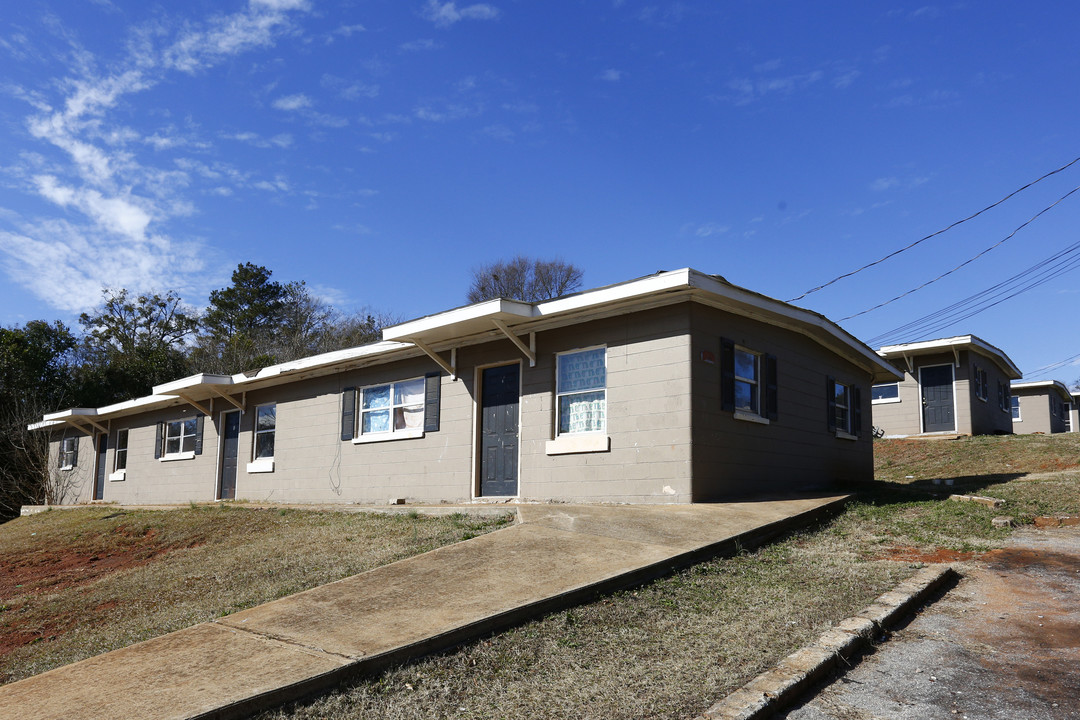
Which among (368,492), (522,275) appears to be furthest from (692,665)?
(522,275)

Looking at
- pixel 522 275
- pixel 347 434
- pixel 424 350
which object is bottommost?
pixel 347 434

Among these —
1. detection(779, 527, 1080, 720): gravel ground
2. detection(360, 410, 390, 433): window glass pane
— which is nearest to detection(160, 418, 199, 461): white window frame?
detection(360, 410, 390, 433): window glass pane

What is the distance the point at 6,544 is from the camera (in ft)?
46.8

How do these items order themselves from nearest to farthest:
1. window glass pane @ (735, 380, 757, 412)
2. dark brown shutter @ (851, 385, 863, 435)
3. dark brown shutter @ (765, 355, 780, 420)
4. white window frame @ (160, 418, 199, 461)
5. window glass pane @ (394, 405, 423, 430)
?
window glass pane @ (735, 380, 757, 412), dark brown shutter @ (765, 355, 780, 420), window glass pane @ (394, 405, 423, 430), dark brown shutter @ (851, 385, 863, 435), white window frame @ (160, 418, 199, 461)

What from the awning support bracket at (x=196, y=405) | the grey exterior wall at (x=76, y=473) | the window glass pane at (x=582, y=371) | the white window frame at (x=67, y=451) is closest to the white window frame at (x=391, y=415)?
the window glass pane at (x=582, y=371)

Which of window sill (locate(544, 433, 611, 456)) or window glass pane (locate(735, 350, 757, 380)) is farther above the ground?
window glass pane (locate(735, 350, 757, 380))

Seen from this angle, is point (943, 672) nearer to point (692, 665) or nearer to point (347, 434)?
point (692, 665)

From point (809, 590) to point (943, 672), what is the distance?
1.62 meters

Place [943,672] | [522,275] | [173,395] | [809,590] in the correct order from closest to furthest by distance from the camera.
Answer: [943,672], [809,590], [173,395], [522,275]

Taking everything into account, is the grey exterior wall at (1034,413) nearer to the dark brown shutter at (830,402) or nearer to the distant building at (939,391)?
the distant building at (939,391)

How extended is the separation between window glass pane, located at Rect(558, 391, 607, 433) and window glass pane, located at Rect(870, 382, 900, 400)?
15624mm

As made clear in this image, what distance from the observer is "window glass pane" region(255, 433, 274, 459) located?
682 inches

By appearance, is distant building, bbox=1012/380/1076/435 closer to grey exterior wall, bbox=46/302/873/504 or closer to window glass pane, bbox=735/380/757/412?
grey exterior wall, bbox=46/302/873/504

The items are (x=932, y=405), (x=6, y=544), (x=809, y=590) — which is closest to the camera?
(x=809, y=590)
